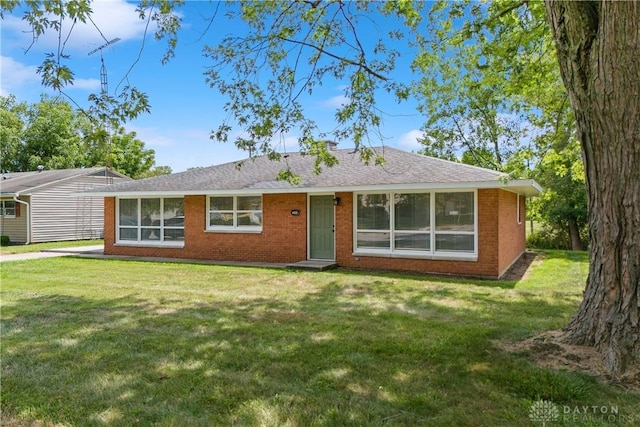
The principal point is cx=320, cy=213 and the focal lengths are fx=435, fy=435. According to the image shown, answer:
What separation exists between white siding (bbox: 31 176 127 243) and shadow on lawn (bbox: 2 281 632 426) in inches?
628

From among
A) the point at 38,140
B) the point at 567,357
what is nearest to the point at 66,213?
the point at 38,140

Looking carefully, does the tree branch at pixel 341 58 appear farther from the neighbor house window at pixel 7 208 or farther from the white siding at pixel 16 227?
the neighbor house window at pixel 7 208

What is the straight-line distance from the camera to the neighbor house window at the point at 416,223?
35.9ft

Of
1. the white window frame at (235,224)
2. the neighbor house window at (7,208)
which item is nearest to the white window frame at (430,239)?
the white window frame at (235,224)

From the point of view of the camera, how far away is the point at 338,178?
12469 mm

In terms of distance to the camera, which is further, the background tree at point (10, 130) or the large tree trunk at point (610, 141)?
the background tree at point (10, 130)

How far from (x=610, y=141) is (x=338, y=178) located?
864 centimetres

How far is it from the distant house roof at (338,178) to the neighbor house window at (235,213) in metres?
0.53

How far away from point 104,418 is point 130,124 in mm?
3410

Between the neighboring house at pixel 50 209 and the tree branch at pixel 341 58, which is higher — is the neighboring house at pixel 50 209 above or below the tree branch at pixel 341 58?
below

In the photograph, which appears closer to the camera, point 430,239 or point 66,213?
point 430,239

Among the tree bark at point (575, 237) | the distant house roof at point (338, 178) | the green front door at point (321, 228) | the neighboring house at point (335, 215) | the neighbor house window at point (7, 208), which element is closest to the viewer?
the distant house roof at point (338, 178)

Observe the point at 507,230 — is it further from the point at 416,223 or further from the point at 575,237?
the point at 575,237

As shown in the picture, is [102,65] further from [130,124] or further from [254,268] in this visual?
[254,268]
